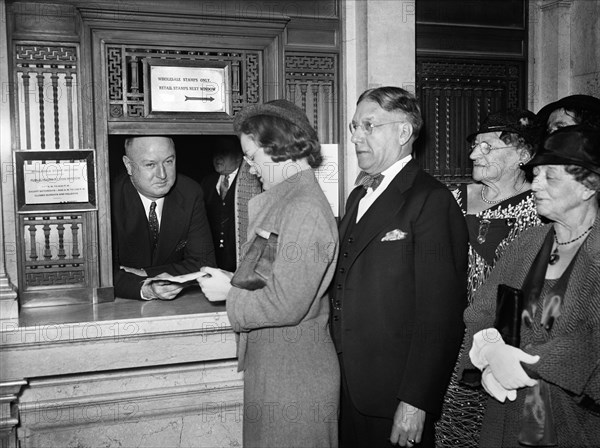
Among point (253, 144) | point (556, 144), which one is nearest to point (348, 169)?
point (253, 144)

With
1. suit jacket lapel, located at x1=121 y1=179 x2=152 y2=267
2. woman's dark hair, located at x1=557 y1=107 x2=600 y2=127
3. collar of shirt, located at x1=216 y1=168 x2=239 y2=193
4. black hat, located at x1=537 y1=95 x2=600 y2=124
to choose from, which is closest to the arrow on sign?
collar of shirt, located at x1=216 y1=168 x2=239 y2=193

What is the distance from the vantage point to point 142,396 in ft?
9.93

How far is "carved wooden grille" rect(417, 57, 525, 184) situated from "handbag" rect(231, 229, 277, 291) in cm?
187

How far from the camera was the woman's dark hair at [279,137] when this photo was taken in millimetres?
2100

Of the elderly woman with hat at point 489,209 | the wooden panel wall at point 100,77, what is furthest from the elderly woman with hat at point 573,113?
the wooden panel wall at point 100,77

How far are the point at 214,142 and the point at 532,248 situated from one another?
1828mm

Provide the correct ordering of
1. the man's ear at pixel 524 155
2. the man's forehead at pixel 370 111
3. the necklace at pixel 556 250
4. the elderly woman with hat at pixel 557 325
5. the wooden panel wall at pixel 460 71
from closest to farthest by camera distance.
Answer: the elderly woman with hat at pixel 557 325 → the necklace at pixel 556 250 → the man's forehead at pixel 370 111 → the man's ear at pixel 524 155 → the wooden panel wall at pixel 460 71

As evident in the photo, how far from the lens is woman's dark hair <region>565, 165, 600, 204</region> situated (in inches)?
73.2

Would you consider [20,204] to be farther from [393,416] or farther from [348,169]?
[393,416]

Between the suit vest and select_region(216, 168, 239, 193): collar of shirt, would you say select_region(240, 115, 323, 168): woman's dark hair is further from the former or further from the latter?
select_region(216, 168, 239, 193): collar of shirt

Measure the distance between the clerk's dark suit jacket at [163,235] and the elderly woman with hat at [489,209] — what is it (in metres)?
1.36

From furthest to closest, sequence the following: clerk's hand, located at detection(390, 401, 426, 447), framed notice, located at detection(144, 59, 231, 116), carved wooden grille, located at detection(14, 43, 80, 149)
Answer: framed notice, located at detection(144, 59, 231, 116) < carved wooden grille, located at detection(14, 43, 80, 149) < clerk's hand, located at detection(390, 401, 426, 447)

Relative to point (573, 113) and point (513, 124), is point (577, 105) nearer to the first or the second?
point (573, 113)

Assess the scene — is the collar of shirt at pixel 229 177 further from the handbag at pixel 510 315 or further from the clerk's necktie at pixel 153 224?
the handbag at pixel 510 315
